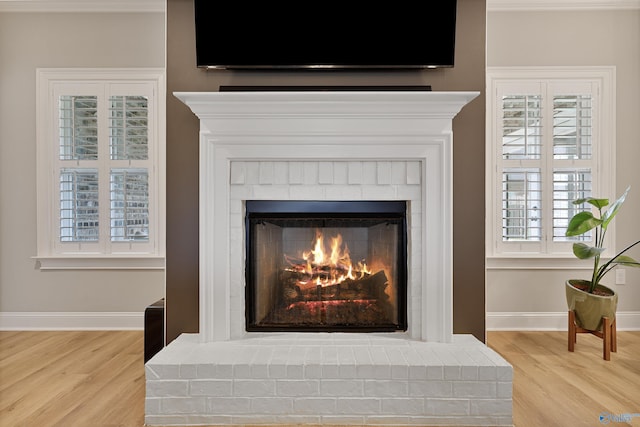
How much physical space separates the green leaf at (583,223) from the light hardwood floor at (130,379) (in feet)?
2.69

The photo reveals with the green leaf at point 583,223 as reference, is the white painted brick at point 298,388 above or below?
below

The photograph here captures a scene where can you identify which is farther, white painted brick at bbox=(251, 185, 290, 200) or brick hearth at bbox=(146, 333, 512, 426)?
white painted brick at bbox=(251, 185, 290, 200)

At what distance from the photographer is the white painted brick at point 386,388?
6.17 feet

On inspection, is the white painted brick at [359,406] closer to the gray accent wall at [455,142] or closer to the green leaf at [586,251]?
the gray accent wall at [455,142]

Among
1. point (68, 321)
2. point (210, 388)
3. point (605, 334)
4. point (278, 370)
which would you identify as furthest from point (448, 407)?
point (68, 321)

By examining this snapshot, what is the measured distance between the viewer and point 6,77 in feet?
11.1

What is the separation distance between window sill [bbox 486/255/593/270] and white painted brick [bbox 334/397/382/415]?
1925mm

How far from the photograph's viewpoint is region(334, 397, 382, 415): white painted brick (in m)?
1.88

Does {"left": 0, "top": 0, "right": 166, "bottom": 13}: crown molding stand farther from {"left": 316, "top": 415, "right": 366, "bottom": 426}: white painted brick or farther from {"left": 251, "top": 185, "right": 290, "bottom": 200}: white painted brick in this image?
{"left": 316, "top": 415, "right": 366, "bottom": 426}: white painted brick

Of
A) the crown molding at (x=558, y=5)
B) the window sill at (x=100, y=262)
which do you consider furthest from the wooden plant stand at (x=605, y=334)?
the window sill at (x=100, y=262)

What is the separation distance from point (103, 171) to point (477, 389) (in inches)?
124

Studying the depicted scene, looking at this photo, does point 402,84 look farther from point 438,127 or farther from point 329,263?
point 329,263

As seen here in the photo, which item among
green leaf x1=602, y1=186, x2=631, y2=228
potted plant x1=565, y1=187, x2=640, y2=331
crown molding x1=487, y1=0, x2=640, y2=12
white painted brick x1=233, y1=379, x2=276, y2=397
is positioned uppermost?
crown molding x1=487, y1=0, x2=640, y2=12

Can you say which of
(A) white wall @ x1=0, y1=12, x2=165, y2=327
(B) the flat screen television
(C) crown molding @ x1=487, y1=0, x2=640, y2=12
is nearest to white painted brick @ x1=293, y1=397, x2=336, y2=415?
(B) the flat screen television
